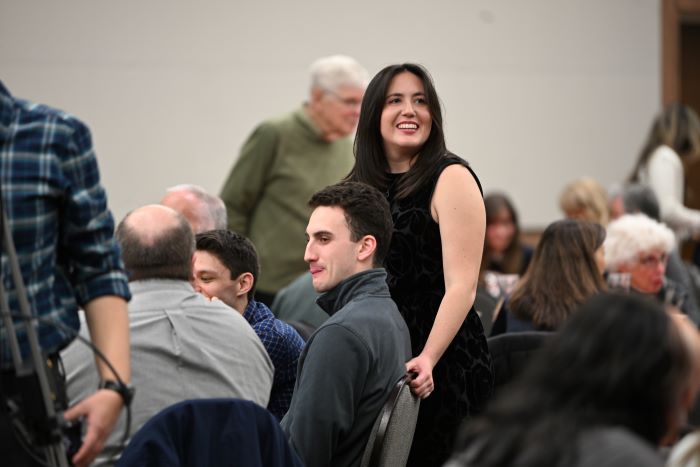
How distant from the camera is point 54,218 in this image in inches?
74.4

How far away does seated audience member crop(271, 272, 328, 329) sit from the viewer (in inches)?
156

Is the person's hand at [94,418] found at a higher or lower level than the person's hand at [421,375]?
higher

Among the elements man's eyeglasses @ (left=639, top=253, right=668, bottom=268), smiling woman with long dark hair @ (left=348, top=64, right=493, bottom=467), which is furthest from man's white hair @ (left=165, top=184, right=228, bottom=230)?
man's eyeglasses @ (left=639, top=253, right=668, bottom=268)

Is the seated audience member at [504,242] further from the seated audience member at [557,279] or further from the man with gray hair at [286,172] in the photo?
the seated audience member at [557,279]

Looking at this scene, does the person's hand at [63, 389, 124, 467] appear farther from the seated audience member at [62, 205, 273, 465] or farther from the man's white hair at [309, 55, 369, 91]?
the man's white hair at [309, 55, 369, 91]

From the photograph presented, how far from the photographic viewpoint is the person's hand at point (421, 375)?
107 inches

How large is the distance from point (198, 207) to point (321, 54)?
3.45 m

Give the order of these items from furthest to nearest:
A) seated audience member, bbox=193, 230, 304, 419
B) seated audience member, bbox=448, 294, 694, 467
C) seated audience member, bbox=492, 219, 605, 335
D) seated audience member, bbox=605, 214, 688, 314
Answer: seated audience member, bbox=605, 214, 688, 314, seated audience member, bbox=492, 219, 605, 335, seated audience member, bbox=193, 230, 304, 419, seated audience member, bbox=448, 294, 694, 467

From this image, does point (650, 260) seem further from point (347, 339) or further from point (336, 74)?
point (347, 339)

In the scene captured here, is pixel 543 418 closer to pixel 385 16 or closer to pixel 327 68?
pixel 327 68

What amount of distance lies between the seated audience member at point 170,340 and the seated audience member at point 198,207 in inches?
46.3

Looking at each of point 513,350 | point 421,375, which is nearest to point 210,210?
point 513,350

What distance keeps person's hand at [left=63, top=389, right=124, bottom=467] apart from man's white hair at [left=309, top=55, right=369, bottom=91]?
3.44 meters

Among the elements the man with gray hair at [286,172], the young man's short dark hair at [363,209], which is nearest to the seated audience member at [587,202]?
the man with gray hair at [286,172]
